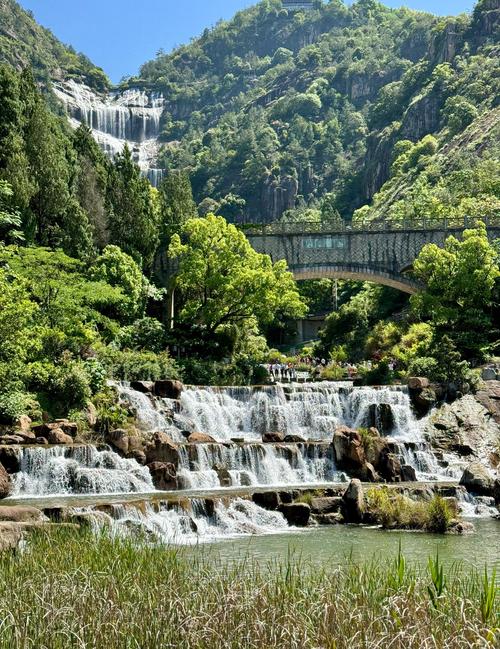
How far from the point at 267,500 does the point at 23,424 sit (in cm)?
914

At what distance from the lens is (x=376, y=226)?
51.2 meters

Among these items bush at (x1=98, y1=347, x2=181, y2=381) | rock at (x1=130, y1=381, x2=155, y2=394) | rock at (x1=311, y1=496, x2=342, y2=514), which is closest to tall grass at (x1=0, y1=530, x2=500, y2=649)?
rock at (x1=311, y1=496, x2=342, y2=514)

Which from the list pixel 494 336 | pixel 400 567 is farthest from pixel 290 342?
pixel 400 567

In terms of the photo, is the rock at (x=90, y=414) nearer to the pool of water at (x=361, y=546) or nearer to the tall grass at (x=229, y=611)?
the pool of water at (x=361, y=546)

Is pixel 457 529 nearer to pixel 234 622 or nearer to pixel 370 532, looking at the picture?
pixel 370 532

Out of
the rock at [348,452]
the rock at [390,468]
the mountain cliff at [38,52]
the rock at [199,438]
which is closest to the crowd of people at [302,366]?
the rock at [390,468]

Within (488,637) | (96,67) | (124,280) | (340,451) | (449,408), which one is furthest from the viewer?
(96,67)

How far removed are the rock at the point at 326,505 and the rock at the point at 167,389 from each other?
1208 cm

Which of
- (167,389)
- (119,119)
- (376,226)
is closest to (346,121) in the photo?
(119,119)

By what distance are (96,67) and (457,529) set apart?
156829 mm

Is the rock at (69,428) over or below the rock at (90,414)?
below

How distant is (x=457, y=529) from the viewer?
63.3 ft

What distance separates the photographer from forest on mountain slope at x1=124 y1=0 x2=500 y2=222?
98375 mm

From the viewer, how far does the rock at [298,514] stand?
21.1 metres
